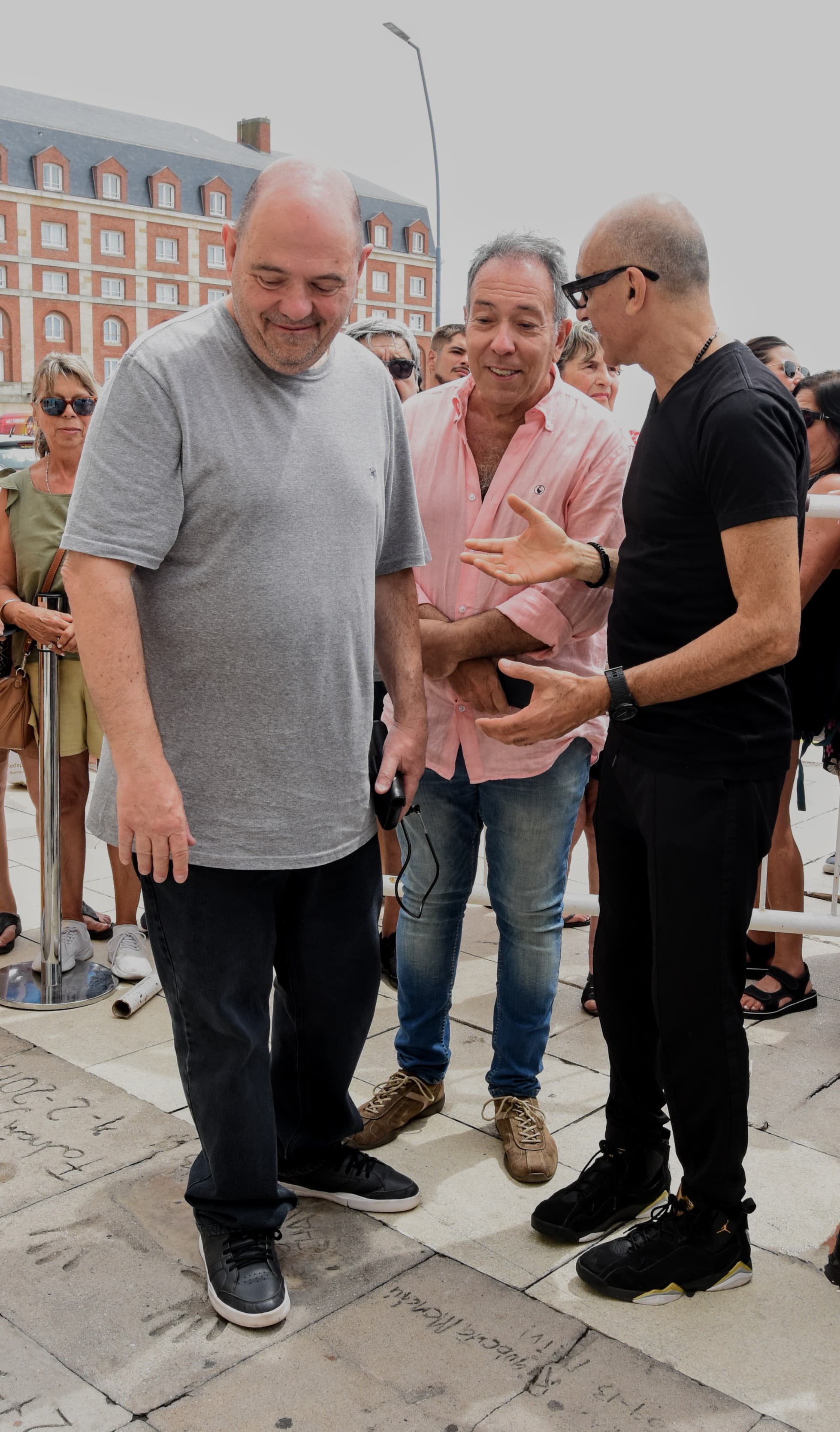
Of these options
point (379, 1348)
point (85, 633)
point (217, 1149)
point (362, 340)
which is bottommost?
point (379, 1348)

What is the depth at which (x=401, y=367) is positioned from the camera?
14.8 ft

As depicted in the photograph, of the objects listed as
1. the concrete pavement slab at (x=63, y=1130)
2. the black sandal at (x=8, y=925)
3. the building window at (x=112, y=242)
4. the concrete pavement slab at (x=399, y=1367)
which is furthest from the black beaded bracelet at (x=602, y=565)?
the building window at (x=112, y=242)

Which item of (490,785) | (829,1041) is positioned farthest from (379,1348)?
(829,1041)

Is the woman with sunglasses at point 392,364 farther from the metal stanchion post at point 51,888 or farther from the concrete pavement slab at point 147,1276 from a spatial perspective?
the concrete pavement slab at point 147,1276

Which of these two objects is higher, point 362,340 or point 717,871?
point 362,340

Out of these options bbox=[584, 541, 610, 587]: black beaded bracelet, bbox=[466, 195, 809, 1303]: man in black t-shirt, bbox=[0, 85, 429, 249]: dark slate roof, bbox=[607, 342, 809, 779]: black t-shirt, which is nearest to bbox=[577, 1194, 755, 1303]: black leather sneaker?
bbox=[466, 195, 809, 1303]: man in black t-shirt

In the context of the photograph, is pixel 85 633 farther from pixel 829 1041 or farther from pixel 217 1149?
pixel 829 1041

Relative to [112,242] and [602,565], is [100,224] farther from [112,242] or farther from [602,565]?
[602,565]

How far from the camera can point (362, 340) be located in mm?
4516

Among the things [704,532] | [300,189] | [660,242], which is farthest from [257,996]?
[660,242]

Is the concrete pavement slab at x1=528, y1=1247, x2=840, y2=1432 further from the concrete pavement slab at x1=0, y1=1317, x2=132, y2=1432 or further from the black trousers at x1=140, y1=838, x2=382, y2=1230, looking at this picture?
the concrete pavement slab at x1=0, y1=1317, x2=132, y2=1432

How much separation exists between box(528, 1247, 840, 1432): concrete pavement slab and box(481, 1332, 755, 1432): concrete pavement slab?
1.7 inches

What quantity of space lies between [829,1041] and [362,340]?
2.89 metres

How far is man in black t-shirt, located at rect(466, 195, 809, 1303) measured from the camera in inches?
88.4
